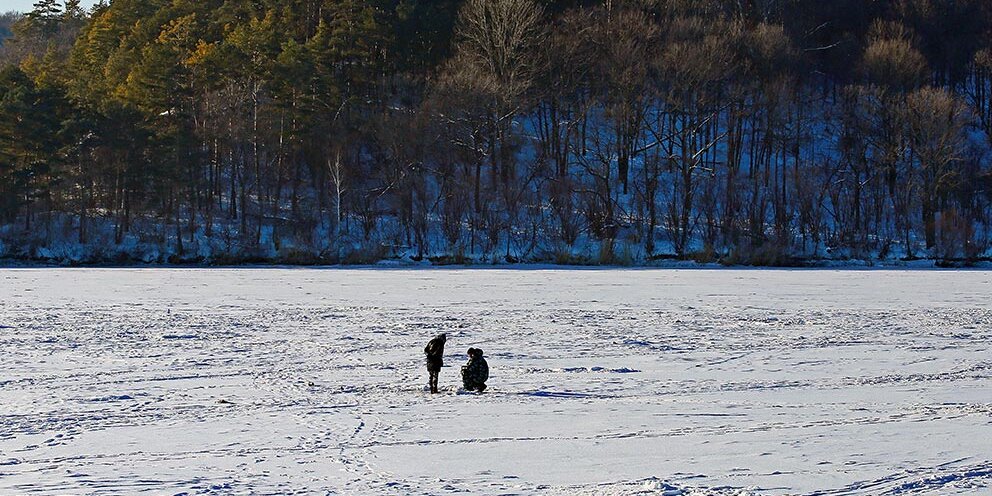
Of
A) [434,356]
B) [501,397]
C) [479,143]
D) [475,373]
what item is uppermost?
[479,143]

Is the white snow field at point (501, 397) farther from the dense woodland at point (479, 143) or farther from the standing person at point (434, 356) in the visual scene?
the dense woodland at point (479, 143)

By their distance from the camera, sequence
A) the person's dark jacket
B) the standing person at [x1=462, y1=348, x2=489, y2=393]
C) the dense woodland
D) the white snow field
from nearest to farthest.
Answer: the white snow field, the person's dark jacket, the standing person at [x1=462, y1=348, x2=489, y2=393], the dense woodland

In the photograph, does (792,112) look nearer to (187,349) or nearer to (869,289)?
(869,289)

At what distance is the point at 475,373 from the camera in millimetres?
12219

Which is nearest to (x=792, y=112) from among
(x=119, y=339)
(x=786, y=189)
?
(x=786, y=189)

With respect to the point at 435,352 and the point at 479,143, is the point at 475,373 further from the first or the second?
the point at 479,143

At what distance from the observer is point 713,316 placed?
20906 mm

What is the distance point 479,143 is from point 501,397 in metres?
37.7

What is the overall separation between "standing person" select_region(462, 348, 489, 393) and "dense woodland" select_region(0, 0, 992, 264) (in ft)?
96.3

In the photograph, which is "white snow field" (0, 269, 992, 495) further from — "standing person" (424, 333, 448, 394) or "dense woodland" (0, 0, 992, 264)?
"dense woodland" (0, 0, 992, 264)

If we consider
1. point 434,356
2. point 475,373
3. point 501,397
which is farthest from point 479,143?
point 501,397

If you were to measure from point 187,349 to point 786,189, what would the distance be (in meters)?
38.8

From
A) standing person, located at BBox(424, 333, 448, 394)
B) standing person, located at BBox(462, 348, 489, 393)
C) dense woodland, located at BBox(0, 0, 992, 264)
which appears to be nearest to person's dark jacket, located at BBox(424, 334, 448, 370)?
standing person, located at BBox(424, 333, 448, 394)

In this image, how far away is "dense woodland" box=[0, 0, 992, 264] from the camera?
147 ft
